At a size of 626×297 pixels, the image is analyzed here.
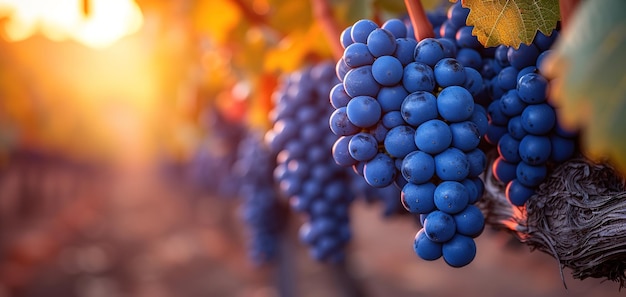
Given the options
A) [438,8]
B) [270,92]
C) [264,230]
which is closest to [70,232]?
[264,230]

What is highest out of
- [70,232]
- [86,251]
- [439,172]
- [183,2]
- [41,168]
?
[41,168]

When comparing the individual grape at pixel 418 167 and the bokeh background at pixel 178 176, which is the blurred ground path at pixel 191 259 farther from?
the individual grape at pixel 418 167

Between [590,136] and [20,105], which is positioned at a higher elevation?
[20,105]

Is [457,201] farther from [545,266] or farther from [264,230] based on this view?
Answer: [545,266]

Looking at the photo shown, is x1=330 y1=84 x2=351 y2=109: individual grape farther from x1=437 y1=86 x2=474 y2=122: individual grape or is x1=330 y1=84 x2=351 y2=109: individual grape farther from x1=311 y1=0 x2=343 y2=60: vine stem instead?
x1=311 y1=0 x2=343 y2=60: vine stem

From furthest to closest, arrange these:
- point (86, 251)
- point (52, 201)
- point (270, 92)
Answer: point (52, 201) → point (86, 251) → point (270, 92)

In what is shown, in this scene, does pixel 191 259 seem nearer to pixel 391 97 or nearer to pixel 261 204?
pixel 261 204

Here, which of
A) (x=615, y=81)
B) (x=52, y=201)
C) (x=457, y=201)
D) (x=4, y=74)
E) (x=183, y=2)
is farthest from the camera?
(x=52, y=201)

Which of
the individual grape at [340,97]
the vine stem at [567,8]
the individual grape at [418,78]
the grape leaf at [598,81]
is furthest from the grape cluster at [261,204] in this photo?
the grape leaf at [598,81]
